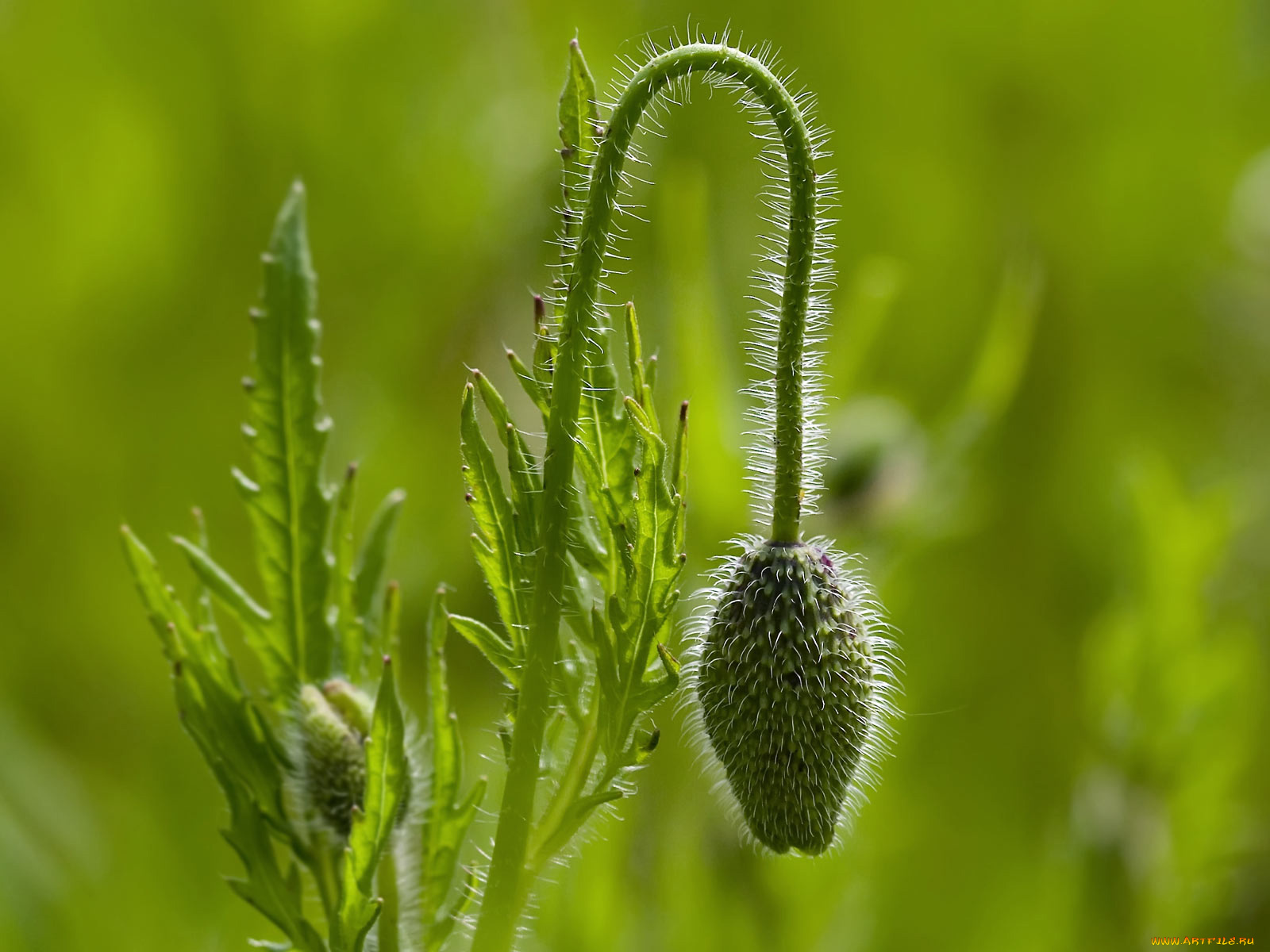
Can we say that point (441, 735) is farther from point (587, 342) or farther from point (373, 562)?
point (587, 342)

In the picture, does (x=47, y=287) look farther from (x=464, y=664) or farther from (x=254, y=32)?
(x=464, y=664)

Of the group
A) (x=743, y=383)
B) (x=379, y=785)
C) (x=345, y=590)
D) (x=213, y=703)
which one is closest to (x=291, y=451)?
(x=345, y=590)

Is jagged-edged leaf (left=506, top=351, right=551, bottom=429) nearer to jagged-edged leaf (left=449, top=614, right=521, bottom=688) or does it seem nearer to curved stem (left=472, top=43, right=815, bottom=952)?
curved stem (left=472, top=43, right=815, bottom=952)

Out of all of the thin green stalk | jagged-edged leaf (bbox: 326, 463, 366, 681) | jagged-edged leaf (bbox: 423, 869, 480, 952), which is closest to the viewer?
jagged-edged leaf (bbox: 423, 869, 480, 952)

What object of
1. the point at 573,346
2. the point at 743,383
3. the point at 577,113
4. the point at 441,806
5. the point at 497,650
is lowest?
the point at 441,806

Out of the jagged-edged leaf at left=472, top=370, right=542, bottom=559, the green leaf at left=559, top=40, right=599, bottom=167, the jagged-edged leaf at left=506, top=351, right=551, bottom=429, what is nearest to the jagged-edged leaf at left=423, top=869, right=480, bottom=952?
the jagged-edged leaf at left=472, top=370, right=542, bottom=559

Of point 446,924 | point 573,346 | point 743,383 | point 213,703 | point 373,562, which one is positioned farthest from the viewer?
point 743,383
